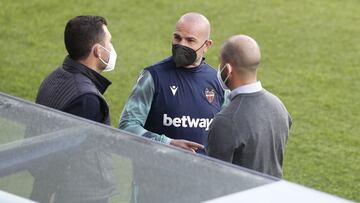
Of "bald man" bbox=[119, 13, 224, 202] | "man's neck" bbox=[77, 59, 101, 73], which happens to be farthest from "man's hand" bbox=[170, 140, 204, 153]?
"man's neck" bbox=[77, 59, 101, 73]

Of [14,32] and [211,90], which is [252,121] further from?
[14,32]

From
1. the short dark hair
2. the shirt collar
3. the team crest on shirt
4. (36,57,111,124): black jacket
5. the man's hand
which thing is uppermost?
the short dark hair

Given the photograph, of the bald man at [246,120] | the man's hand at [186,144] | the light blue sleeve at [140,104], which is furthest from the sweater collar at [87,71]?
the bald man at [246,120]

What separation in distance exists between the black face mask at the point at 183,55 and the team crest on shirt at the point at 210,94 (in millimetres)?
173

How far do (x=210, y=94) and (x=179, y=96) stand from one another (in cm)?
18

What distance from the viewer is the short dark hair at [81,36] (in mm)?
4461

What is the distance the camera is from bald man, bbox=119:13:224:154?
477 centimetres

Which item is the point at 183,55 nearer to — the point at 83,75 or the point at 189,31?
the point at 189,31

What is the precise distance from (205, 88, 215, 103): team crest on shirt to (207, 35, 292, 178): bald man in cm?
56

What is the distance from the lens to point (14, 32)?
10359 mm

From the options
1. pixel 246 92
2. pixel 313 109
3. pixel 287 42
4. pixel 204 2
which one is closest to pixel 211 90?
pixel 246 92

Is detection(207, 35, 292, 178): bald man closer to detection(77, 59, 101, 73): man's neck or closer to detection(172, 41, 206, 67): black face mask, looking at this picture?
detection(172, 41, 206, 67): black face mask

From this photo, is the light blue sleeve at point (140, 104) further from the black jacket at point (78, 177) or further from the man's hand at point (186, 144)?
the black jacket at point (78, 177)

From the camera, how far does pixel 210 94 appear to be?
16.0 feet
